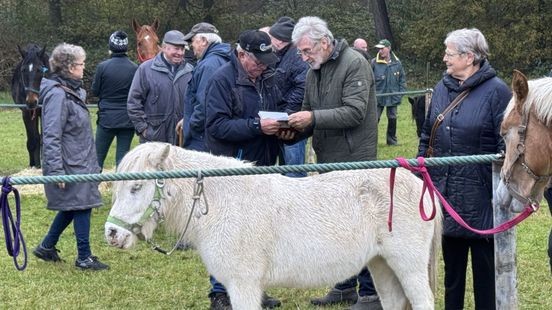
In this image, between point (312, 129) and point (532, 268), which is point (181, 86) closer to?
point (312, 129)

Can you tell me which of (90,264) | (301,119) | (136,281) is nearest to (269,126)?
(301,119)

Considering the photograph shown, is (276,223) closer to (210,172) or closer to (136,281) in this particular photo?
(210,172)

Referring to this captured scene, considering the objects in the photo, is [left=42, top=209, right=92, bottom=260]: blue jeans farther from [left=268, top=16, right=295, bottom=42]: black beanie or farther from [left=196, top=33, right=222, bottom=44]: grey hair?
[left=268, top=16, right=295, bottom=42]: black beanie

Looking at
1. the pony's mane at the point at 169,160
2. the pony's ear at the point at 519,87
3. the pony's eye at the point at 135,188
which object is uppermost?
the pony's ear at the point at 519,87

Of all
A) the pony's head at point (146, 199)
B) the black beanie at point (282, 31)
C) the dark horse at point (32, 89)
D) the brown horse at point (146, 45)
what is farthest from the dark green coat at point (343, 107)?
the dark horse at point (32, 89)

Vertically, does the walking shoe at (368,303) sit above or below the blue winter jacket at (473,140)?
below

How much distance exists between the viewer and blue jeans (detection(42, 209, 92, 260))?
22.5 feet

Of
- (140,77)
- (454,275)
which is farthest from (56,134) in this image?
(454,275)

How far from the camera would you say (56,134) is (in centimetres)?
641

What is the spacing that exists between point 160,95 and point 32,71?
4754 mm

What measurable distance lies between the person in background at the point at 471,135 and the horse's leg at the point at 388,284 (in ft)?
1.64

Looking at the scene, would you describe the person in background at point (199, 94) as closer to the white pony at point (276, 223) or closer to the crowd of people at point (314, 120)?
the crowd of people at point (314, 120)

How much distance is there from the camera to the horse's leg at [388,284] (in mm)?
4652

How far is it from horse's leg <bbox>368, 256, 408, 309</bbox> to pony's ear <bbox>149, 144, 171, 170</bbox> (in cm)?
143
